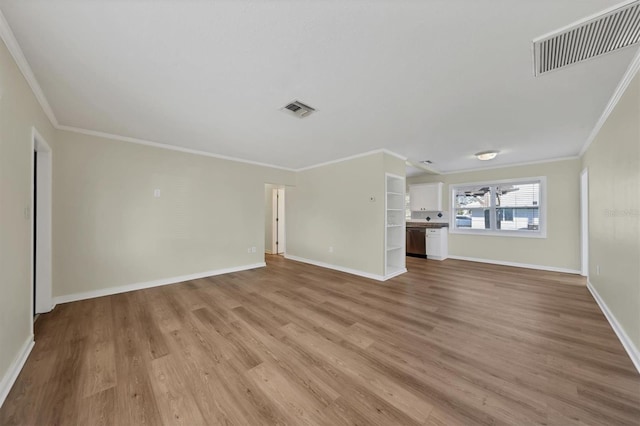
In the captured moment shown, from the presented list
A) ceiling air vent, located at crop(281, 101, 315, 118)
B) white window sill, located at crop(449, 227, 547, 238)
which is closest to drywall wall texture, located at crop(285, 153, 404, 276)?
ceiling air vent, located at crop(281, 101, 315, 118)

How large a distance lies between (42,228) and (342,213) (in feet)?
15.0

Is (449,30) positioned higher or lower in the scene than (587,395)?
higher

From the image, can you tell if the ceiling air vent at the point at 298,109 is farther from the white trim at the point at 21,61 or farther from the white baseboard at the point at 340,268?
the white baseboard at the point at 340,268

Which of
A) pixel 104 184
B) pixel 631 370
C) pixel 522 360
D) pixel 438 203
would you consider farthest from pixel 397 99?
pixel 438 203

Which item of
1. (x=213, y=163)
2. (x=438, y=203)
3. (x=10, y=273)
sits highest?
(x=213, y=163)

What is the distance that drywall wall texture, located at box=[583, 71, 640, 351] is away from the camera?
196cm

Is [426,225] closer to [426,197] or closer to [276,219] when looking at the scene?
[426,197]

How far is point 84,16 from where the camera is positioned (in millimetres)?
1441

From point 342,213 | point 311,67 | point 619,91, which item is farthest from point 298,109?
point 619,91

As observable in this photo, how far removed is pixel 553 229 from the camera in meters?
5.06

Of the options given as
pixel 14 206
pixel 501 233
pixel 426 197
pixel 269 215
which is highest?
pixel 426 197

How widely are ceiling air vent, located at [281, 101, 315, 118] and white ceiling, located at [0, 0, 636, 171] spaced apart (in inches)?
3.6

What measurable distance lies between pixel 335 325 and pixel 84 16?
3.20 meters

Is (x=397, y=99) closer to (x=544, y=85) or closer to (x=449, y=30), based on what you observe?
(x=449, y=30)
